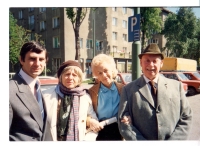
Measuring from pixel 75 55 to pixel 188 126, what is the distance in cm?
144

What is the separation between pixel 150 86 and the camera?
182 centimetres

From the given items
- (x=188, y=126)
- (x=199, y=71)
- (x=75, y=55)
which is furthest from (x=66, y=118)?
(x=199, y=71)

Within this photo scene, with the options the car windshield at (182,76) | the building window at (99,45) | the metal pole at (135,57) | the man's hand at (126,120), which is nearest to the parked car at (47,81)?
the building window at (99,45)

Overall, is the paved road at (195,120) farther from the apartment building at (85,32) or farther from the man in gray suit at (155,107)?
the apartment building at (85,32)

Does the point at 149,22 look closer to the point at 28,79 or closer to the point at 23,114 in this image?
the point at 28,79

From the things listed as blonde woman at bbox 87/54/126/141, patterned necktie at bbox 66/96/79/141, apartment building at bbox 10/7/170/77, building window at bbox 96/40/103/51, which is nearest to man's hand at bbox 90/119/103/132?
blonde woman at bbox 87/54/126/141

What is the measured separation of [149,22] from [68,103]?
1556 mm

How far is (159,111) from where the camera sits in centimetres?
176

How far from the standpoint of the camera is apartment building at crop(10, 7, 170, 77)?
2.16m

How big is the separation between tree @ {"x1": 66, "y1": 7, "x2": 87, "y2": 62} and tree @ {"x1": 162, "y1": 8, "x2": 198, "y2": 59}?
104 cm

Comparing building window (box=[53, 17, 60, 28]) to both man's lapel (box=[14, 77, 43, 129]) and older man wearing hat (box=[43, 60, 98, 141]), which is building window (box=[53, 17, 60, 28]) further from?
man's lapel (box=[14, 77, 43, 129])

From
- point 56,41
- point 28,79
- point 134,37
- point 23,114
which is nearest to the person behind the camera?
point 23,114

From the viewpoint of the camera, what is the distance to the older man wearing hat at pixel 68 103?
173 centimetres

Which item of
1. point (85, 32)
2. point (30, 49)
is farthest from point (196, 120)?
point (30, 49)
